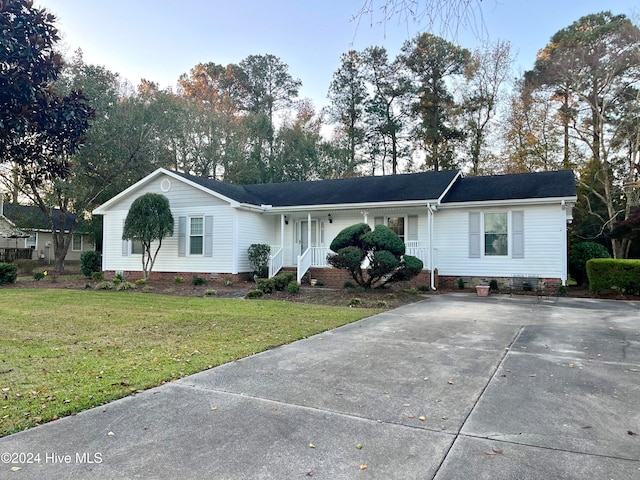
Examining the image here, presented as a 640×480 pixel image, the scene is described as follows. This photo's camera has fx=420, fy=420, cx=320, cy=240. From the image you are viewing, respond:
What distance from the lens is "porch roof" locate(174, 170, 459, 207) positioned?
15.9 meters

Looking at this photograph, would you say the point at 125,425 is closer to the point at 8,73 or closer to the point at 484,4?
the point at 8,73

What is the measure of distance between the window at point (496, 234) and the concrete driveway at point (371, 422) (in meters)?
8.97

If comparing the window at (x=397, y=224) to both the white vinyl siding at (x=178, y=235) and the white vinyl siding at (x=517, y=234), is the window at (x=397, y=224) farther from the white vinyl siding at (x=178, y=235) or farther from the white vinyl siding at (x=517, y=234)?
the white vinyl siding at (x=178, y=235)

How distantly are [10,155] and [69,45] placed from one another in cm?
2137

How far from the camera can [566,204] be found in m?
13.8

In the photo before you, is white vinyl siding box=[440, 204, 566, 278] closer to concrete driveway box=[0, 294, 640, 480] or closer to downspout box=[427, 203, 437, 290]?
downspout box=[427, 203, 437, 290]

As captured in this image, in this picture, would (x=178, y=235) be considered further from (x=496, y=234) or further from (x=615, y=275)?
(x=615, y=275)

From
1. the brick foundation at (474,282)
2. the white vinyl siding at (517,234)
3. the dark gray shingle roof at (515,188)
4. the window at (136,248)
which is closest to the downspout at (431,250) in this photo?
the brick foundation at (474,282)

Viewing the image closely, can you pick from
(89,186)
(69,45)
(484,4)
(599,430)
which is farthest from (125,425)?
(69,45)

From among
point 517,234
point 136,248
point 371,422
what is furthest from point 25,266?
point 371,422

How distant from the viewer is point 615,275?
1298cm

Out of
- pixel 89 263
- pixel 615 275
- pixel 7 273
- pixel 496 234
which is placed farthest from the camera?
pixel 89 263

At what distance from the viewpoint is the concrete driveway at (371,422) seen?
2678mm

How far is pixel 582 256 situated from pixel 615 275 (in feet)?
11.0
